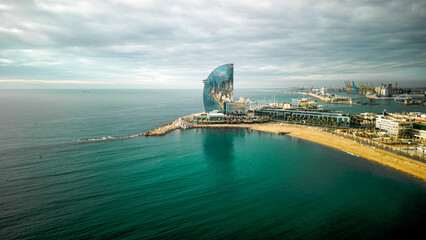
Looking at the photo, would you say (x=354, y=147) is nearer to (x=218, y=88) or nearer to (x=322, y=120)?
(x=322, y=120)

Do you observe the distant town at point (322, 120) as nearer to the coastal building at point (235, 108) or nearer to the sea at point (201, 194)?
the coastal building at point (235, 108)

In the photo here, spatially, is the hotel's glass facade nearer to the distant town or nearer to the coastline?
the distant town

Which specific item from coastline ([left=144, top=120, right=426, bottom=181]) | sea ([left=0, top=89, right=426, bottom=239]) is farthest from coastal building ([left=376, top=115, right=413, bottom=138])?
sea ([left=0, top=89, right=426, bottom=239])

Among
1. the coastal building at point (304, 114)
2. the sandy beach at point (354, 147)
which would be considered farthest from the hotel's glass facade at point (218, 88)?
the sandy beach at point (354, 147)

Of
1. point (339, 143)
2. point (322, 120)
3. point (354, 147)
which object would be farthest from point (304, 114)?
point (354, 147)

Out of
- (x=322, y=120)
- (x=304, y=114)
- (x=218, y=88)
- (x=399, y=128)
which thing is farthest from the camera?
(x=218, y=88)

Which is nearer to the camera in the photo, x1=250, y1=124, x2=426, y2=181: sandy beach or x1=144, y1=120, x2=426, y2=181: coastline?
x1=250, y1=124, x2=426, y2=181: sandy beach

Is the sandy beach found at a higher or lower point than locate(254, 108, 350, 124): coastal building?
lower
